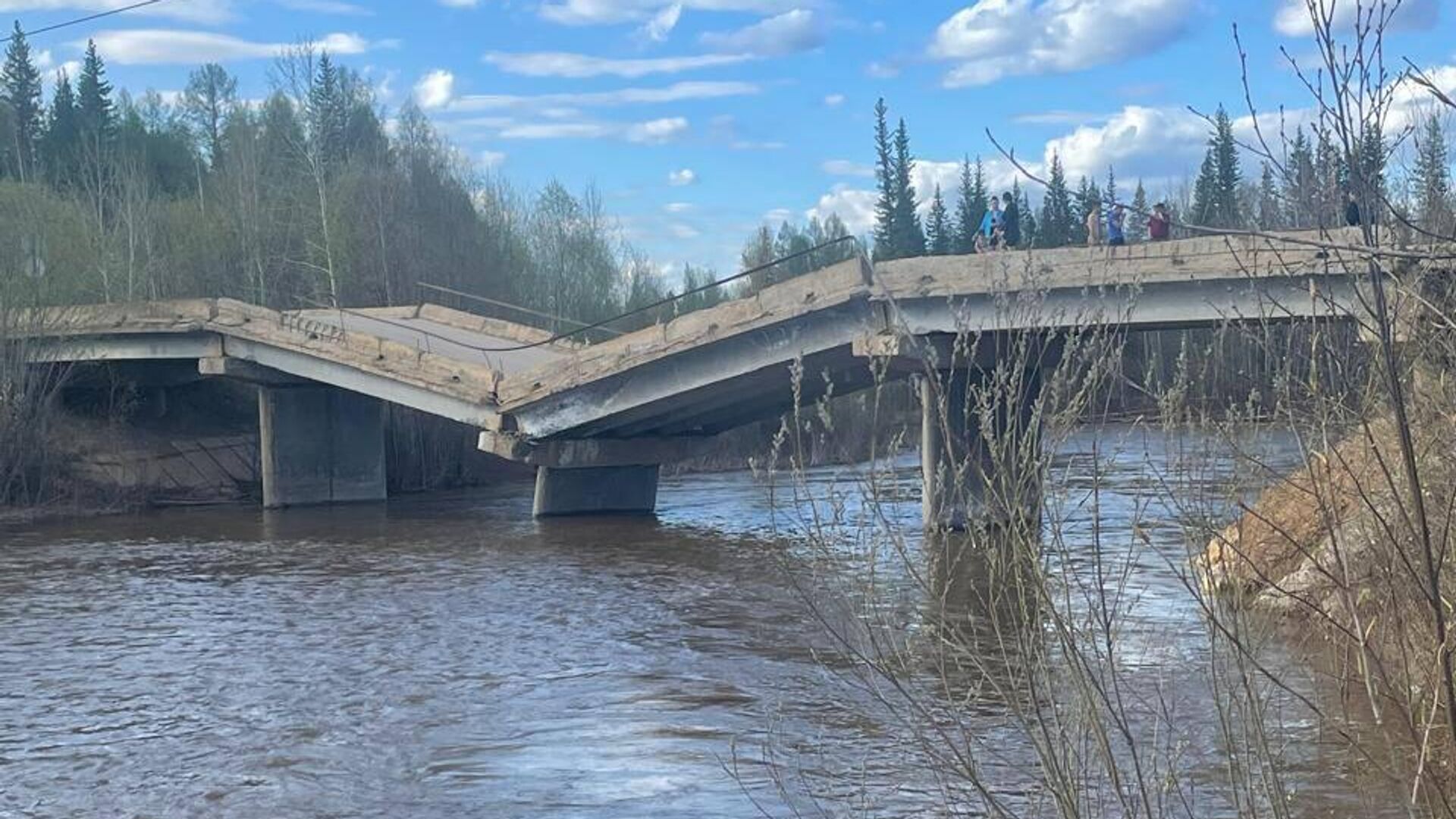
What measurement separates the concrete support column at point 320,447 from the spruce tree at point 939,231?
204 ft

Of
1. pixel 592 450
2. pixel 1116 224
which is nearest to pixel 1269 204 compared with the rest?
pixel 1116 224

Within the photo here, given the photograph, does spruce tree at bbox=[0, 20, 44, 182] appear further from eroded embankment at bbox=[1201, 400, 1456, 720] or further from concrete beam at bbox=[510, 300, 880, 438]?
eroded embankment at bbox=[1201, 400, 1456, 720]

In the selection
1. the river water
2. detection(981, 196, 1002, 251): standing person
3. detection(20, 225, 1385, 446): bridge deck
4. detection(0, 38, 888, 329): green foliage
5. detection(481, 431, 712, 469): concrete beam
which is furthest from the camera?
detection(0, 38, 888, 329): green foliage

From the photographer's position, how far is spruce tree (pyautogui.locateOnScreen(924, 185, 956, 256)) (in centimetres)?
9788

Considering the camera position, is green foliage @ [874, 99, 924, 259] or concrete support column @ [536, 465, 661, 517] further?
green foliage @ [874, 99, 924, 259]

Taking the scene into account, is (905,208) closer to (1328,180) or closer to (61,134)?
(61,134)

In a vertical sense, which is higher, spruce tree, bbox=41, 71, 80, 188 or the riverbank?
spruce tree, bbox=41, 71, 80, 188

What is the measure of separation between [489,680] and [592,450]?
54.1 ft

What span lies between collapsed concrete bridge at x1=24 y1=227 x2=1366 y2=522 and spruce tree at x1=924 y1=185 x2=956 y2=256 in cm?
6076

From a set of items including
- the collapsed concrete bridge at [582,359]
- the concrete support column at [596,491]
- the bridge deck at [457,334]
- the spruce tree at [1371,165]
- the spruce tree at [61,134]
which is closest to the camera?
the spruce tree at [1371,165]

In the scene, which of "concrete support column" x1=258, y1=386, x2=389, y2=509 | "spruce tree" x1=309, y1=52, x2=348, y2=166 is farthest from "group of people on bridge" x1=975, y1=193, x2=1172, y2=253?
"spruce tree" x1=309, y1=52, x2=348, y2=166

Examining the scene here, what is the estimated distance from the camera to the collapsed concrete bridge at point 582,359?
2373cm

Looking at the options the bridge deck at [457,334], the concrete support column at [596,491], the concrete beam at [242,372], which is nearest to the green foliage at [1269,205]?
the bridge deck at [457,334]

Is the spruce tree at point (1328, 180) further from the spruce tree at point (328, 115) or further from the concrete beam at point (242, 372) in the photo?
the spruce tree at point (328, 115)
